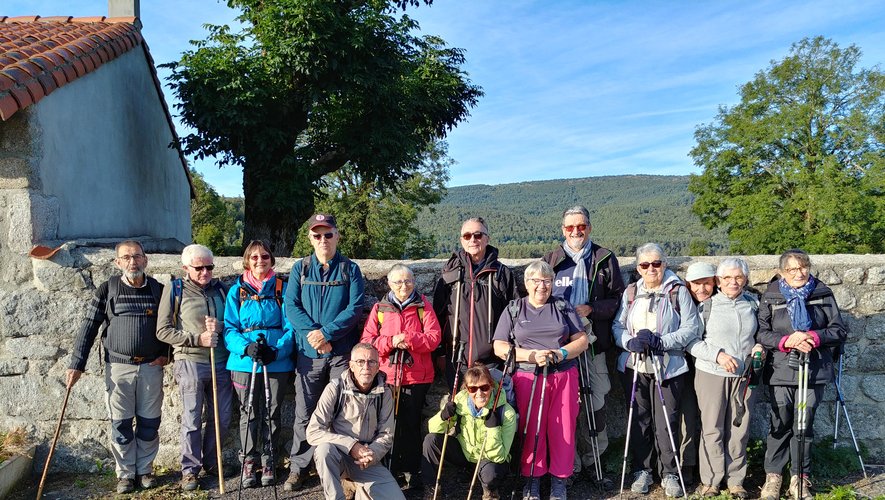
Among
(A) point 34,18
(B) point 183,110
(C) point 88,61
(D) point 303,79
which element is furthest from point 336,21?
(C) point 88,61

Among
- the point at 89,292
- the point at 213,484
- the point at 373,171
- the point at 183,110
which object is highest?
the point at 183,110

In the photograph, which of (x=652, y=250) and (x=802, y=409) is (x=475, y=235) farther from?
(x=802, y=409)

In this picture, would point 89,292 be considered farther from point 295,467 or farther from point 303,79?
point 303,79

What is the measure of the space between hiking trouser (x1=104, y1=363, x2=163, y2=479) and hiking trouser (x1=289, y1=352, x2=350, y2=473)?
3.52 feet

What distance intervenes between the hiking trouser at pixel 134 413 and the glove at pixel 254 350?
830 mm

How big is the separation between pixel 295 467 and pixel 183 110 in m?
9.59

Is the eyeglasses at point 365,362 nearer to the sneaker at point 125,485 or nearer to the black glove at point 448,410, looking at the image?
the black glove at point 448,410

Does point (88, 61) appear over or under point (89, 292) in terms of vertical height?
over

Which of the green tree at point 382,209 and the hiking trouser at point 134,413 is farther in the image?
the green tree at point 382,209

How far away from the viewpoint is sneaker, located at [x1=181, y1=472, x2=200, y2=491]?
4.28 meters

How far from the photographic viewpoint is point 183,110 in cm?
1182

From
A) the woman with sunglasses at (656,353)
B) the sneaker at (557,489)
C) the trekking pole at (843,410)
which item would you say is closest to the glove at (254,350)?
the sneaker at (557,489)

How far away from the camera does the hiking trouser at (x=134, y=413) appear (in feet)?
14.2

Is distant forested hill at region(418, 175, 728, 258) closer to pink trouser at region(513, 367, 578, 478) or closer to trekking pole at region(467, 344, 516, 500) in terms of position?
pink trouser at region(513, 367, 578, 478)
